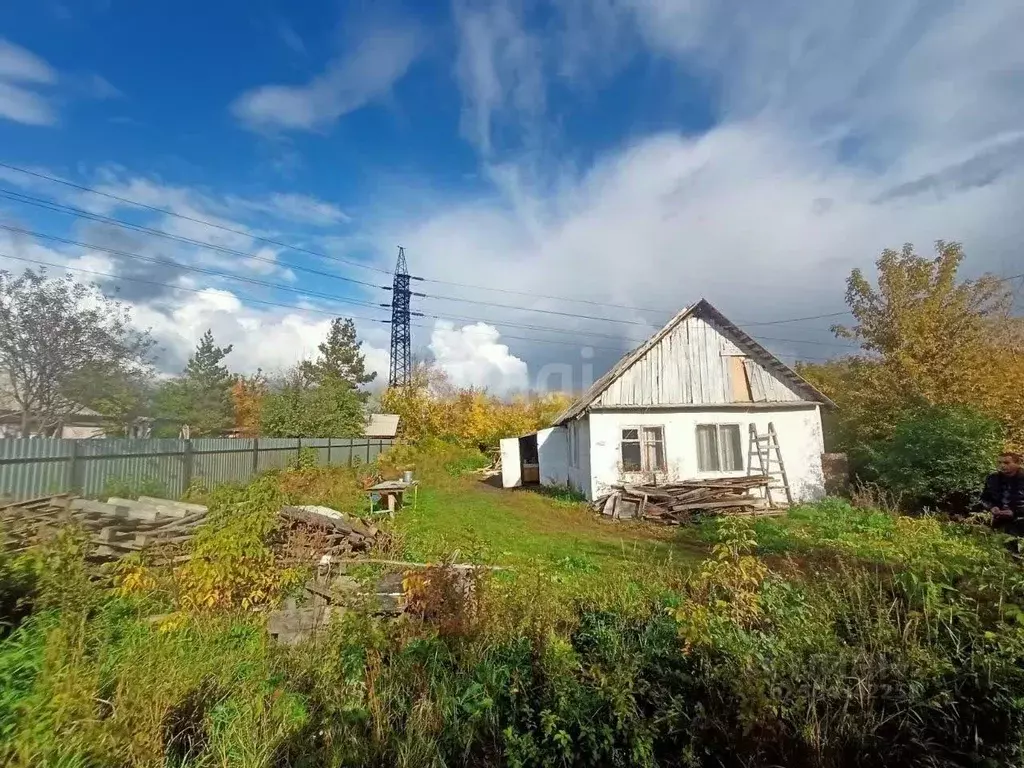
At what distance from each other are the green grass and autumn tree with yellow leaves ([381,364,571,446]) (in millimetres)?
15248

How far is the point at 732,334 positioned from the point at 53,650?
16.3 m

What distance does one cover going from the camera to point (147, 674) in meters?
3.59

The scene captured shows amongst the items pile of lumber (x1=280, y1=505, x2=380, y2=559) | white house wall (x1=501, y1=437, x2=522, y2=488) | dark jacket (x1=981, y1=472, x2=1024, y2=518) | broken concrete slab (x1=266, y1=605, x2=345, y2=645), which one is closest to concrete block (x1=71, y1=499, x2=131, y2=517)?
pile of lumber (x1=280, y1=505, x2=380, y2=559)

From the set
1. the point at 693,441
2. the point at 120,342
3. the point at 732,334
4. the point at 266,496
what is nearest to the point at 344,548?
the point at 266,496

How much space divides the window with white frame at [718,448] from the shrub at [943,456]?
362 centimetres

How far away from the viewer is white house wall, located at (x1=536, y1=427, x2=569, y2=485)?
2123 centimetres

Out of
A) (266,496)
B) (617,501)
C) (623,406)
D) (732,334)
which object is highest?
(732,334)

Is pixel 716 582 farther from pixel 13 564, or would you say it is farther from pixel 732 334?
pixel 732 334

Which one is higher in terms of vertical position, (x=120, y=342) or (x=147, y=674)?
(x=120, y=342)

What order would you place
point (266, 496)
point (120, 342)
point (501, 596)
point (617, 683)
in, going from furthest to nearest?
1. point (120, 342)
2. point (266, 496)
3. point (501, 596)
4. point (617, 683)

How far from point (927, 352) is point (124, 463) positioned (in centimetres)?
2086

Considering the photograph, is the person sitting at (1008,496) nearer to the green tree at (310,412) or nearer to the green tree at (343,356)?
the green tree at (310,412)

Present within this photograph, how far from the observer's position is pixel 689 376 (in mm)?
15633

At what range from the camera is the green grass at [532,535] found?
786cm
